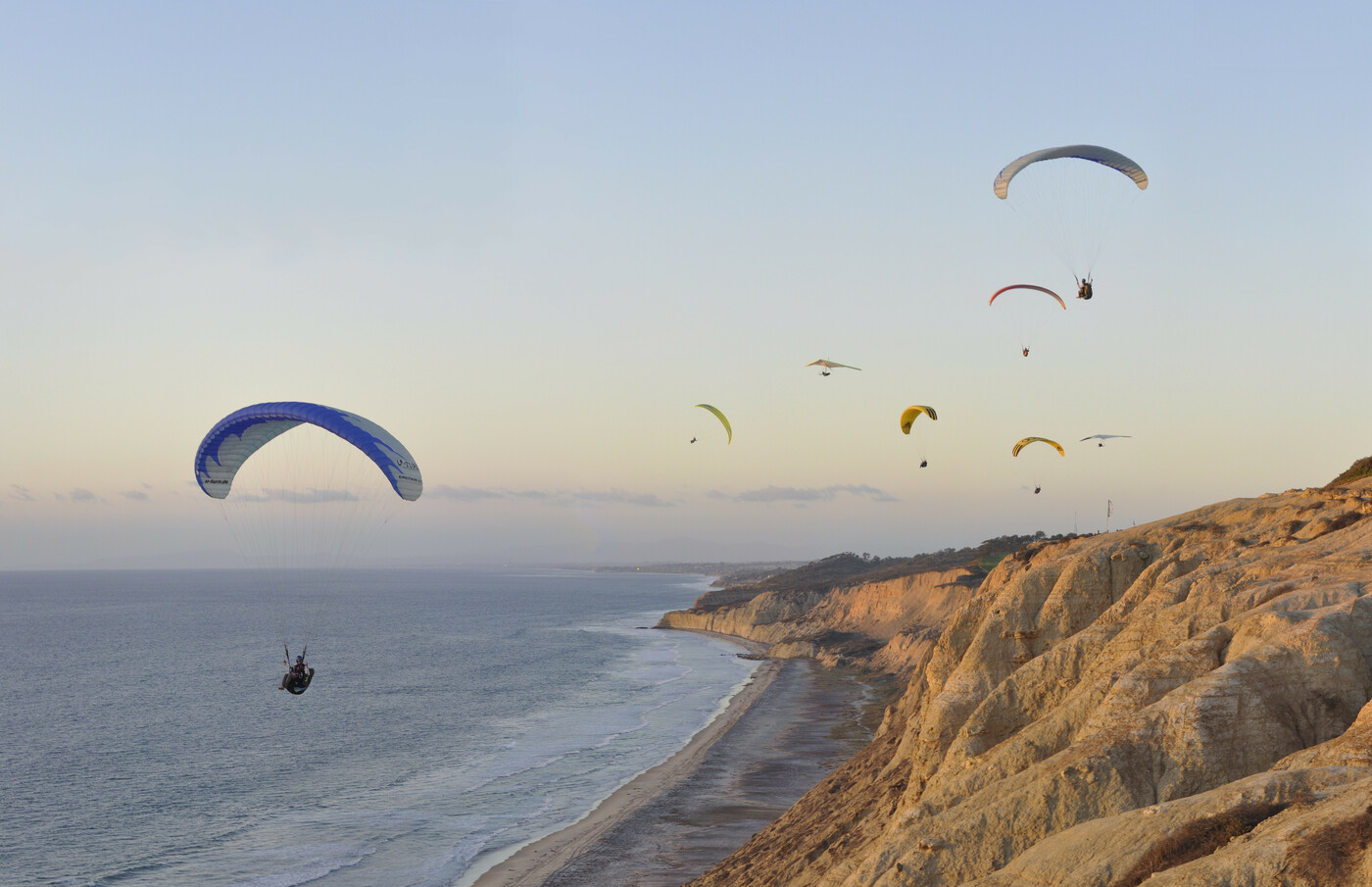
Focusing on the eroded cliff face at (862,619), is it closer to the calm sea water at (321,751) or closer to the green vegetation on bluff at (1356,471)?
the calm sea water at (321,751)

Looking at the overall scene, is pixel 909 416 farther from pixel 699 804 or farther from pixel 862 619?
pixel 862 619

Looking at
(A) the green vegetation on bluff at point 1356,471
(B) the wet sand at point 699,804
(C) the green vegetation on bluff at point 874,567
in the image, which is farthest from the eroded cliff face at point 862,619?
(A) the green vegetation on bluff at point 1356,471

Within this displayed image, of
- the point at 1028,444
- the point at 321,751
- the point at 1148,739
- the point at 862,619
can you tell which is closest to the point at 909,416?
the point at 1028,444

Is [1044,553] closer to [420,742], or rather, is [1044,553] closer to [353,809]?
[353,809]

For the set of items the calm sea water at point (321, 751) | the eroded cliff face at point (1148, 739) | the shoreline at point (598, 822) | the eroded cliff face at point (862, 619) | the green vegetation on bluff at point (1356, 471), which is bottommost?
the calm sea water at point (321, 751)

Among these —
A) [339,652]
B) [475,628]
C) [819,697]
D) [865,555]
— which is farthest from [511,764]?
[865,555]
